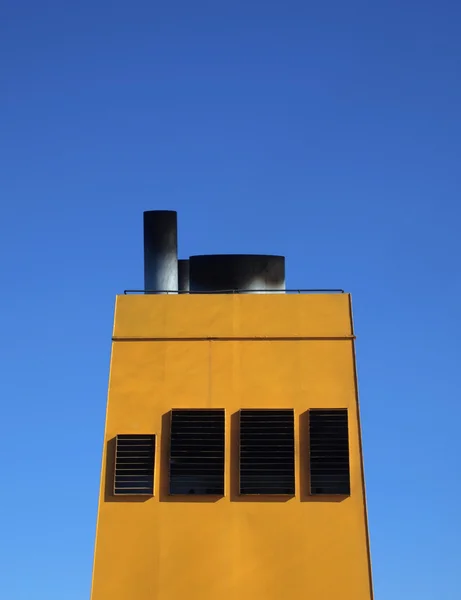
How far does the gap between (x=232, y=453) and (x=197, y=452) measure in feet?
2.33

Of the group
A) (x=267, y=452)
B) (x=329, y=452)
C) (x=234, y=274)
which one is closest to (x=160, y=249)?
(x=234, y=274)

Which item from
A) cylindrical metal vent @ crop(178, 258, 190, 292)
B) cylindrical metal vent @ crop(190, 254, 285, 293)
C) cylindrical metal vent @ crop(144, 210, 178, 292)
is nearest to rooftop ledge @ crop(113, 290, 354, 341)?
cylindrical metal vent @ crop(190, 254, 285, 293)

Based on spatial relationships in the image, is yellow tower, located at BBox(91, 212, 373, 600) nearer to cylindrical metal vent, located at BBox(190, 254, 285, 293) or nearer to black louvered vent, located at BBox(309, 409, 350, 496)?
black louvered vent, located at BBox(309, 409, 350, 496)

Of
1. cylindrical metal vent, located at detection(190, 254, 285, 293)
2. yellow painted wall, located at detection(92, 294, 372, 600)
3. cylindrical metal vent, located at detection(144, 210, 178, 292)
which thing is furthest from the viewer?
cylindrical metal vent, located at detection(144, 210, 178, 292)

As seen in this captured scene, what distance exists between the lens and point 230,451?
18.6m

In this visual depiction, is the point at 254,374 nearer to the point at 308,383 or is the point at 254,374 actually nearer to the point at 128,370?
the point at 308,383

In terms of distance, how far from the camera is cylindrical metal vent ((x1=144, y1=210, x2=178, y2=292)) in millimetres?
22516

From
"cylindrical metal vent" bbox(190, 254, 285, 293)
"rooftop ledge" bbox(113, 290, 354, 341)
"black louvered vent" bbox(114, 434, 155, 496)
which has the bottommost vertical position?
"black louvered vent" bbox(114, 434, 155, 496)

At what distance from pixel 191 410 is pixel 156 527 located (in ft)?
7.97

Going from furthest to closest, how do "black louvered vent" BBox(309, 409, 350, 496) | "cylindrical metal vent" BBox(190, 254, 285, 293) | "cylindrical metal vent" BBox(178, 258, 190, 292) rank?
1. "cylindrical metal vent" BBox(178, 258, 190, 292)
2. "cylindrical metal vent" BBox(190, 254, 285, 293)
3. "black louvered vent" BBox(309, 409, 350, 496)

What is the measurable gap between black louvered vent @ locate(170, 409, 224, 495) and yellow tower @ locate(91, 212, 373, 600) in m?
0.02

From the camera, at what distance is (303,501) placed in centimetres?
1806

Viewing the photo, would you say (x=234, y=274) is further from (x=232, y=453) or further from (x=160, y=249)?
(x=232, y=453)

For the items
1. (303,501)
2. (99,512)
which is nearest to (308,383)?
(303,501)
